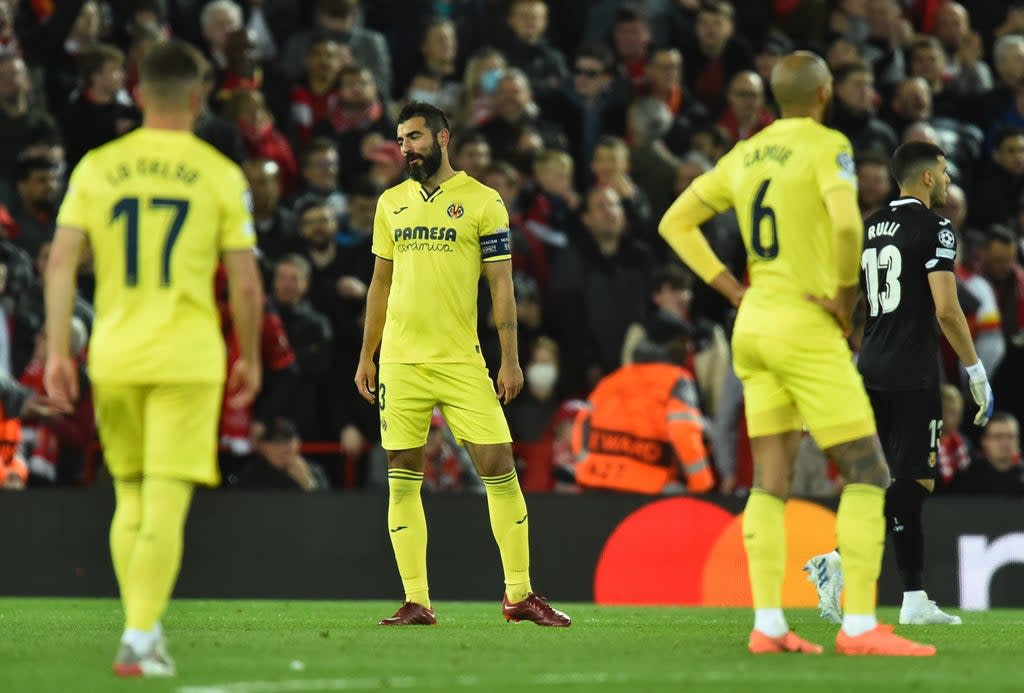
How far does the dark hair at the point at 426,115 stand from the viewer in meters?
9.35

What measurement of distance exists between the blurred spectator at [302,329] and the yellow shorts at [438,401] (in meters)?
4.55

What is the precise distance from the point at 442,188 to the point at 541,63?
798cm

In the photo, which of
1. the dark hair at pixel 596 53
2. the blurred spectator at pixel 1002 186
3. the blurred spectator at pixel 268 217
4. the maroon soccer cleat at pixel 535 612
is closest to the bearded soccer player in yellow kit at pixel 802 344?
the maroon soccer cleat at pixel 535 612

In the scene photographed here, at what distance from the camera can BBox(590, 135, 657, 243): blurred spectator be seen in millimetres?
15406

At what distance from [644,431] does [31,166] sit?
5.22 metres

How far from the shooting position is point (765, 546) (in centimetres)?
757

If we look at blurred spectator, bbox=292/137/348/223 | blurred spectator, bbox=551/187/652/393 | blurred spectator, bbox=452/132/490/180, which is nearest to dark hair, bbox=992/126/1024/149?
blurred spectator, bbox=551/187/652/393

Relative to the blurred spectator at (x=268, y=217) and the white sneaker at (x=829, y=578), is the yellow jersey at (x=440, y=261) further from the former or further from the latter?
the blurred spectator at (x=268, y=217)

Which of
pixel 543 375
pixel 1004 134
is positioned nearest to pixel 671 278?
pixel 543 375

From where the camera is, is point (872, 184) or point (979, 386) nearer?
point (979, 386)

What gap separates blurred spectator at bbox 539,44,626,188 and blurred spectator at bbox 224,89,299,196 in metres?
2.63

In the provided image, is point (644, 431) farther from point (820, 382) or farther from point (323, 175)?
point (820, 382)

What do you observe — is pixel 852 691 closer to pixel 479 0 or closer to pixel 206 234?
pixel 206 234

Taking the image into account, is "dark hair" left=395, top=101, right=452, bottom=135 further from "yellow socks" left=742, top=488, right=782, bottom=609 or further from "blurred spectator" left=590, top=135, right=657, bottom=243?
"blurred spectator" left=590, top=135, right=657, bottom=243
